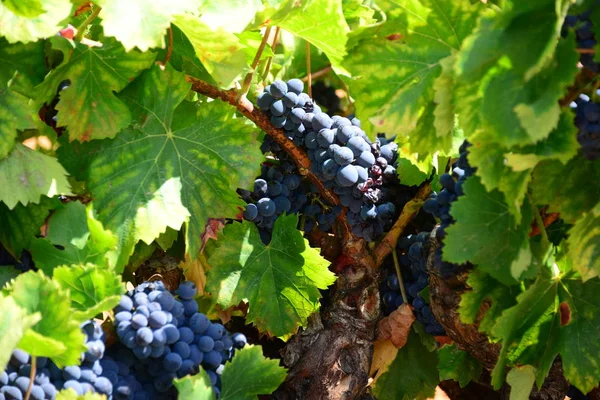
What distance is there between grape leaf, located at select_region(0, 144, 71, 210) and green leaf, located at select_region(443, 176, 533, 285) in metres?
0.54

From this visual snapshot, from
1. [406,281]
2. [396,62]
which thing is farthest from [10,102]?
[406,281]

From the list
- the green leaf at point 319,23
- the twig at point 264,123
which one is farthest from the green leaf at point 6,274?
the green leaf at point 319,23

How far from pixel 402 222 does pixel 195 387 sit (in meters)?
0.47

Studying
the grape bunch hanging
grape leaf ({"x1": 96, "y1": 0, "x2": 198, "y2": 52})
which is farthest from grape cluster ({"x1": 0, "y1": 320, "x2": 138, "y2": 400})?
grape leaf ({"x1": 96, "y1": 0, "x2": 198, "y2": 52})

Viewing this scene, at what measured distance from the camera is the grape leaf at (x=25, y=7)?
0.94 meters

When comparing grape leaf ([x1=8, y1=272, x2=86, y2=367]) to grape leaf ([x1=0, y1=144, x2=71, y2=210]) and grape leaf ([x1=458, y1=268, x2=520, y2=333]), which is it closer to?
grape leaf ([x1=0, y1=144, x2=71, y2=210])

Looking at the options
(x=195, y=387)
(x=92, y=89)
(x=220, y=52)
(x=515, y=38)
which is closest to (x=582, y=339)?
(x=515, y=38)

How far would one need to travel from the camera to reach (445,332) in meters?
1.18

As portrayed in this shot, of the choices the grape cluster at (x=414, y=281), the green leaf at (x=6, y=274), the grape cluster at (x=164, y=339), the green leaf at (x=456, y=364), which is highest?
the green leaf at (x=6, y=274)

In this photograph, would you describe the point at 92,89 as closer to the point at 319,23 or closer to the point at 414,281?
the point at 319,23

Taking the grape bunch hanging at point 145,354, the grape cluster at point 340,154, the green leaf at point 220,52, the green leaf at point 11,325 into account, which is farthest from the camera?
the grape cluster at point 340,154

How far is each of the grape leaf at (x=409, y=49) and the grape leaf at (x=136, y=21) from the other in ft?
0.87

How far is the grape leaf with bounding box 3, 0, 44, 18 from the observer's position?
94cm

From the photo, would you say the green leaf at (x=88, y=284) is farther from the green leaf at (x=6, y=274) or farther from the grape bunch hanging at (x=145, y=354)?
the green leaf at (x=6, y=274)
